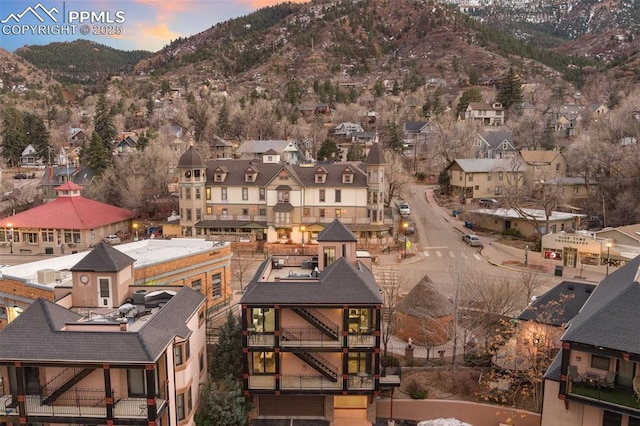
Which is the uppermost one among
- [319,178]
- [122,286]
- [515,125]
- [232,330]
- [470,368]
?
[515,125]

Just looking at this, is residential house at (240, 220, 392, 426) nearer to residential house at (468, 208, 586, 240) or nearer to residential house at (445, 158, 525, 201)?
residential house at (468, 208, 586, 240)

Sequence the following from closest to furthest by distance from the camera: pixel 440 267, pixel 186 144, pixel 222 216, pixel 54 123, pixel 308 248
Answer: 1. pixel 440 267
2. pixel 308 248
3. pixel 222 216
4. pixel 186 144
5. pixel 54 123

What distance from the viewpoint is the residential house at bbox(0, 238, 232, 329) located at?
25250mm

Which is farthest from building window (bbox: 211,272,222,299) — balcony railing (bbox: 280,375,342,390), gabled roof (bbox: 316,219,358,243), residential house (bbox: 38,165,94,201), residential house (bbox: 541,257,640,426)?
residential house (bbox: 38,165,94,201)

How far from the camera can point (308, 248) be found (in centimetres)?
5425

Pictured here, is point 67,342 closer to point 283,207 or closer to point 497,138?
point 283,207

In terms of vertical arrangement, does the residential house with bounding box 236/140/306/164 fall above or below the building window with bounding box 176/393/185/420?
above

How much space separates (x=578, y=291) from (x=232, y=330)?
19.4m

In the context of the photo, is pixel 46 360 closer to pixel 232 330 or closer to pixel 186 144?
pixel 232 330

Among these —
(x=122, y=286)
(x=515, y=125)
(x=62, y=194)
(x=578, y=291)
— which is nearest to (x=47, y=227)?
(x=62, y=194)

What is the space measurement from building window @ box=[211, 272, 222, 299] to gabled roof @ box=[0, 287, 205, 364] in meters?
15.8

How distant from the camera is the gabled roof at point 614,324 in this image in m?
19.9

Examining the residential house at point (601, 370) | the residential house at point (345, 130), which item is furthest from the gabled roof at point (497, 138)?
the residential house at point (601, 370)

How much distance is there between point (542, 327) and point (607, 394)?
20.3 ft
